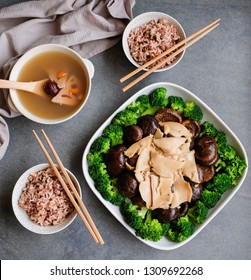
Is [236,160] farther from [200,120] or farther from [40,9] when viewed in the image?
[40,9]

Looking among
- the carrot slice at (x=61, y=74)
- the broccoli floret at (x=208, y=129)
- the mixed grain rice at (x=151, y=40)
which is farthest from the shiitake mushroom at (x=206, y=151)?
the carrot slice at (x=61, y=74)

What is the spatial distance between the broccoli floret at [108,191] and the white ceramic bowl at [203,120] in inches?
1.2

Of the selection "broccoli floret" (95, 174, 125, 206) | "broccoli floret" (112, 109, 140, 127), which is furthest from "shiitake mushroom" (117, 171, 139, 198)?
"broccoli floret" (112, 109, 140, 127)

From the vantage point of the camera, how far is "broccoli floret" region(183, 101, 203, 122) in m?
2.78

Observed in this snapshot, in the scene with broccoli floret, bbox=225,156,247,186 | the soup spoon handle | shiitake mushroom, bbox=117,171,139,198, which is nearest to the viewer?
the soup spoon handle

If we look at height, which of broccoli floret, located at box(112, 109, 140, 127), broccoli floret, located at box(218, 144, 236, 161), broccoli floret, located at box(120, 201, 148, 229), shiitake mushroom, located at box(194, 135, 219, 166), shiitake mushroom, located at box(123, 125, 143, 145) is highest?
broccoli floret, located at box(112, 109, 140, 127)

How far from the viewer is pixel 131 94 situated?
2.88 meters

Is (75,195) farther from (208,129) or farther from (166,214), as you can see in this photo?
(208,129)

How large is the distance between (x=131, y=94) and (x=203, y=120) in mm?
461

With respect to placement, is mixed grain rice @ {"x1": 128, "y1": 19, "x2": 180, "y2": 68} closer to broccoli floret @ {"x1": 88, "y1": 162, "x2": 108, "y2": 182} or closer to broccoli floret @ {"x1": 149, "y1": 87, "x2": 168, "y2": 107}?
broccoli floret @ {"x1": 149, "y1": 87, "x2": 168, "y2": 107}

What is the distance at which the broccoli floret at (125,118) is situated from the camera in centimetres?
272

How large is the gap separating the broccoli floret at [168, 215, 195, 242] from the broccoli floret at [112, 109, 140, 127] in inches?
24.6

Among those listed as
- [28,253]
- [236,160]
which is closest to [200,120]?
[236,160]

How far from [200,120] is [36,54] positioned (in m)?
1.02
